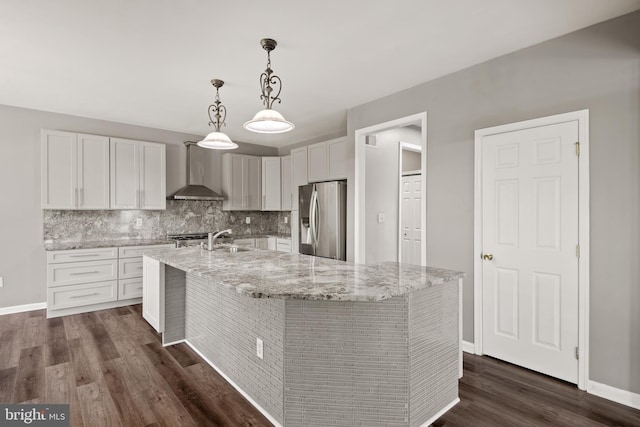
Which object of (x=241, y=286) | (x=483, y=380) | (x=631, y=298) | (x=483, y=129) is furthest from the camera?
(x=483, y=129)

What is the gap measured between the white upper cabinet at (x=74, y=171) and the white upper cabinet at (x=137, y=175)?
12cm

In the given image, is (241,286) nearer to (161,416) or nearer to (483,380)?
(161,416)

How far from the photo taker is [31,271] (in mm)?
4254

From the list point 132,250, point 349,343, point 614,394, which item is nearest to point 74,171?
point 132,250

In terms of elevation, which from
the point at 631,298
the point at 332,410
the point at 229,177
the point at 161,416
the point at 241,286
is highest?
the point at 229,177

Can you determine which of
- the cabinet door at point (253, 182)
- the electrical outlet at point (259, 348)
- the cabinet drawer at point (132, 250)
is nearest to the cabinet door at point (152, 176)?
the cabinet drawer at point (132, 250)

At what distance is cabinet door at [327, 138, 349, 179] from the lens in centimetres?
470

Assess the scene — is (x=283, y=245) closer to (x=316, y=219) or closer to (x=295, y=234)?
(x=295, y=234)

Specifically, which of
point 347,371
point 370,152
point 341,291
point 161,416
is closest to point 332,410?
point 347,371

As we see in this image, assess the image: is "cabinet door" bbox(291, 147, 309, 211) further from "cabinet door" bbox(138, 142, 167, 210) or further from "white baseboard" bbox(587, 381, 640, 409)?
"white baseboard" bbox(587, 381, 640, 409)

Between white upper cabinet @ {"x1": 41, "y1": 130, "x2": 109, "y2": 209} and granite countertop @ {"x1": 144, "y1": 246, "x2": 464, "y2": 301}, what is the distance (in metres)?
2.30

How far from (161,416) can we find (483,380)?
226 centimetres

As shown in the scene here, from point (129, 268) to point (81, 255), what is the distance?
0.56m

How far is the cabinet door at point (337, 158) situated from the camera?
4.70 meters
